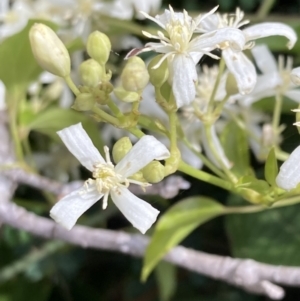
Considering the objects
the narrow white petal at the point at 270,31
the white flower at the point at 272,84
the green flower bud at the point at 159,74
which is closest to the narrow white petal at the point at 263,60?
the white flower at the point at 272,84

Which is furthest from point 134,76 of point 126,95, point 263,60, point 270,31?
point 263,60

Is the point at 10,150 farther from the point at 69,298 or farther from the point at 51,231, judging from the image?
the point at 69,298

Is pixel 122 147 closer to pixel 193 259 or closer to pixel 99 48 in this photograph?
pixel 99 48

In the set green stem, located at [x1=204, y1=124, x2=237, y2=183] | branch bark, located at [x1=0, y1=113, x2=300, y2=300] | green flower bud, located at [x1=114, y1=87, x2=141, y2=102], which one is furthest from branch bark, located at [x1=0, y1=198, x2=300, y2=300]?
green flower bud, located at [x1=114, y1=87, x2=141, y2=102]

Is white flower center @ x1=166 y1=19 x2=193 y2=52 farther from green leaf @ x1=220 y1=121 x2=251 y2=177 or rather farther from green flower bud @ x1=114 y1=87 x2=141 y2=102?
green leaf @ x1=220 y1=121 x2=251 y2=177

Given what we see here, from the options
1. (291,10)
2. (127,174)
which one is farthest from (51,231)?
(291,10)

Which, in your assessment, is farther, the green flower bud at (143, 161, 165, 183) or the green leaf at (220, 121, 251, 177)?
the green leaf at (220, 121, 251, 177)
